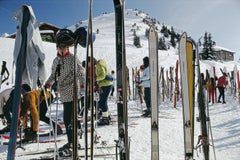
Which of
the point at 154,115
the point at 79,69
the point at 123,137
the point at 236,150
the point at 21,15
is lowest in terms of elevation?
the point at 236,150

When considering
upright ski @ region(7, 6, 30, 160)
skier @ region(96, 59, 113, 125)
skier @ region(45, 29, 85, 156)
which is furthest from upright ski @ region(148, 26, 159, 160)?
skier @ region(96, 59, 113, 125)

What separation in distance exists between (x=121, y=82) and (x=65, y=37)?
100 centimetres

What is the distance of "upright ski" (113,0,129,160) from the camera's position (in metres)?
3.10

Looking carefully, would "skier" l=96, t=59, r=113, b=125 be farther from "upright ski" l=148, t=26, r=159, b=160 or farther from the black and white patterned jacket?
"upright ski" l=148, t=26, r=159, b=160

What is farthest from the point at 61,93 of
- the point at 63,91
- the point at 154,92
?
the point at 154,92

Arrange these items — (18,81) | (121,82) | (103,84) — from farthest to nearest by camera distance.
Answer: (103,84) < (121,82) < (18,81)

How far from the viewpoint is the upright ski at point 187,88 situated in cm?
344

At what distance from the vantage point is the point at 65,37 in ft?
11.9

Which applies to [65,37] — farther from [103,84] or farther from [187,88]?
[103,84]

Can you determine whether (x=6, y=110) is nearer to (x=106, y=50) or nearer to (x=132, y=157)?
(x=132, y=157)

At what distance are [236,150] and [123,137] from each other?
2320 millimetres

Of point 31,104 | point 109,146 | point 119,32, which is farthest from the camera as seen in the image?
point 31,104

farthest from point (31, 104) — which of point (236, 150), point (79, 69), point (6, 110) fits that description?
→ point (236, 150)

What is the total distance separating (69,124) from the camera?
3.82 metres
